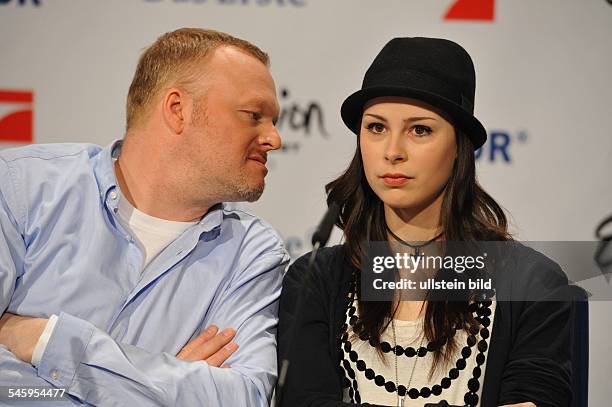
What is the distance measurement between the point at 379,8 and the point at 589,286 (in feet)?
3.39

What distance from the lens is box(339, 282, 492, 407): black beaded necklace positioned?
6.23 ft

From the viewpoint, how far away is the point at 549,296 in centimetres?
195

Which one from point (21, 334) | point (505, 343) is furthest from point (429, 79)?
point (21, 334)

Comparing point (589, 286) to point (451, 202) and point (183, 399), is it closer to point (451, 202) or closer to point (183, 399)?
point (451, 202)

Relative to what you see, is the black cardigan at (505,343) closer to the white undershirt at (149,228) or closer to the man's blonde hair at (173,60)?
the white undershirt at (149,228)

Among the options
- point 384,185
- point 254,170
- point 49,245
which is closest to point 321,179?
point 254,170

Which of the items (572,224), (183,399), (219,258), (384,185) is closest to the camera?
(183,399)

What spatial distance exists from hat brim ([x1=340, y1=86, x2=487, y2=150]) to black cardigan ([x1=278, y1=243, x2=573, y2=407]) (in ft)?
0.93

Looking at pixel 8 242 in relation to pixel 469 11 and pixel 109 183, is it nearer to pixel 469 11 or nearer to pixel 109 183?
pixel 109 183

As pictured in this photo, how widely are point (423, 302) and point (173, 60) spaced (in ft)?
2.88

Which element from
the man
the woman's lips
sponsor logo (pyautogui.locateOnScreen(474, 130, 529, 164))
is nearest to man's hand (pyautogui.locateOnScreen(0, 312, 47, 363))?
the man

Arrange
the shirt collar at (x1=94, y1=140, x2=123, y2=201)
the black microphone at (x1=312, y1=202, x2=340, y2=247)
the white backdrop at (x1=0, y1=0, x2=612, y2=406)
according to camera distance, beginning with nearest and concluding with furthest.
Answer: the black microphone at (x1=312, y1=202, x2=340, y2=247), the shirt collar at (x1=94, y1=140, x2=123, y2=201), the white backdrop at (x1=0, y1=0, x2=612, y2=406)

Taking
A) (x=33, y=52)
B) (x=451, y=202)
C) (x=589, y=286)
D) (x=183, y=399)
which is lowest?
(x=183, y=399)

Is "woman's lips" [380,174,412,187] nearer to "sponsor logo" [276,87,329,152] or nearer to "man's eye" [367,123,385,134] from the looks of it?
"man's eye" [367,123,385,134]
